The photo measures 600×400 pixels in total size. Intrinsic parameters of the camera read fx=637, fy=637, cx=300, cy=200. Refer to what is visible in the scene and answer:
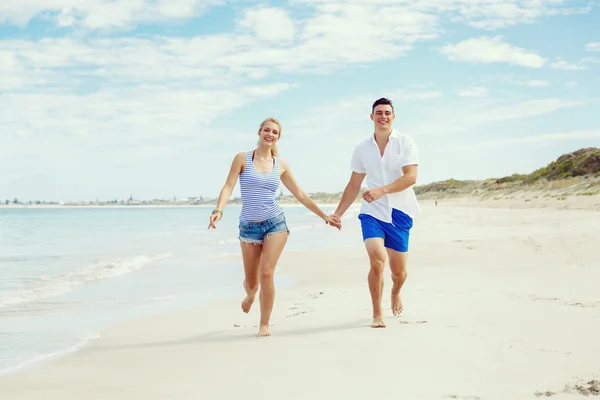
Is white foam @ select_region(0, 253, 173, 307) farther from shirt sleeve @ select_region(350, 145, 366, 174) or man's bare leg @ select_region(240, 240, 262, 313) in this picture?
shirt sleeve @ select_region(350, 145, 366, 174)

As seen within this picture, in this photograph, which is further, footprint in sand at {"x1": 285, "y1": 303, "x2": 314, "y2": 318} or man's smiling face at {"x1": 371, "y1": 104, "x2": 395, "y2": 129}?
footprint in sand at {"x1": 285, "y1": 303, "x2": 314, "y2": 318}

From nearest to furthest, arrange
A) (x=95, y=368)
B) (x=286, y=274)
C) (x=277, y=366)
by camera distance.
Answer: (x=277, y=366) → (x=95, y=368) → (x=286, y=274)

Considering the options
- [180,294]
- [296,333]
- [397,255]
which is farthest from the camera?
[180,294]

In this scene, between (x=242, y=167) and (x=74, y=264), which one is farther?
(x=74, y=264)

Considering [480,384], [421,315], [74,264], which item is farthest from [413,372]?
[74,264]

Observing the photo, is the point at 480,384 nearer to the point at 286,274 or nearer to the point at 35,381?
the point at 35,381

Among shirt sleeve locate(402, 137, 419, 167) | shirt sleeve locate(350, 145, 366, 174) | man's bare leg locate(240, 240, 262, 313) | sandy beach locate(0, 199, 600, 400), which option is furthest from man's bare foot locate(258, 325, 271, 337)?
shirt sleeve locate(402, 137, 419, 167)

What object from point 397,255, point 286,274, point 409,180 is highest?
point 409,180

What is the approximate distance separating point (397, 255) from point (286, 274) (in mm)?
5765

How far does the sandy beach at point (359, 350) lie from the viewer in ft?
13.2

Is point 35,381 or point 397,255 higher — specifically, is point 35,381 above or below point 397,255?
below

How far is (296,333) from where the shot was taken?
590cm

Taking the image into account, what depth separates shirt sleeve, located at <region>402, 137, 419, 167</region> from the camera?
6.18 meters

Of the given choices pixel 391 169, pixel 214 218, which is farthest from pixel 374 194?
pixel 214 218
